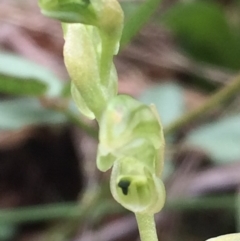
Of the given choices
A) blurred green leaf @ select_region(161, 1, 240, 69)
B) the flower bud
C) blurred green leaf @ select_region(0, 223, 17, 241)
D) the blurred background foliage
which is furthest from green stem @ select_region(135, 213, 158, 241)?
blurred green leaf @ select_region(161, 1, 240, 69)

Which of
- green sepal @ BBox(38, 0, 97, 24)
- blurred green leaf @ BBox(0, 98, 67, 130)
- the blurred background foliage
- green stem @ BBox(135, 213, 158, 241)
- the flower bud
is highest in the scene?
green sepal @ BBox(38, 0, 97, 24)

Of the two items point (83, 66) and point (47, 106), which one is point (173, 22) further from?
point (83, 66)

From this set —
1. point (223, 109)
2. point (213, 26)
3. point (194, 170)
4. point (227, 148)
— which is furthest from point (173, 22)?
point (227, 148)

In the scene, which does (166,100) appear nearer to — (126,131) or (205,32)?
(205,32)

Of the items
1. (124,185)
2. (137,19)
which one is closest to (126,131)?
(124,185)

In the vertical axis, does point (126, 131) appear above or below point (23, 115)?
above

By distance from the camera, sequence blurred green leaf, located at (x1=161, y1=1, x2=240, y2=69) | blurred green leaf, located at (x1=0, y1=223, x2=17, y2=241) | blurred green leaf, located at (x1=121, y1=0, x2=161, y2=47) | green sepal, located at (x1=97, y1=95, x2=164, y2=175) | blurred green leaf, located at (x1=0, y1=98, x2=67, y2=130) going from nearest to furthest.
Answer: green sepal, located at (x1=97, y1=95, x2=164, y2=175) → blurred green leaf, located at (x1=121, y1=0, x2=161, y2=47) → blurred green leaf, located at (x1=0, y1=98, x2=67, y2=130) → blurred green leaf, located at (x1=0, y1=223, x2=17, y2=241) → blurred green leaf, located at (x1=161, y1=1, x2=240, y2=69)

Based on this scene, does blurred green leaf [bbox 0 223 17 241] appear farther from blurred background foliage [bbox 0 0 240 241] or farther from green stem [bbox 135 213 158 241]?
green stem [bbox 135 213 158 241]

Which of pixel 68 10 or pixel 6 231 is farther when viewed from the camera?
pixel 6 231
